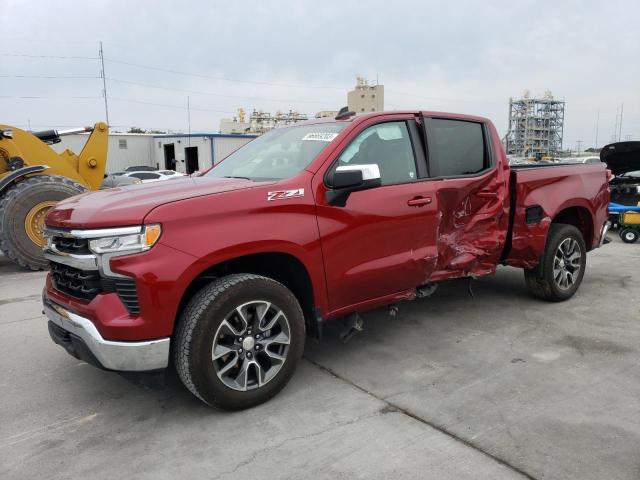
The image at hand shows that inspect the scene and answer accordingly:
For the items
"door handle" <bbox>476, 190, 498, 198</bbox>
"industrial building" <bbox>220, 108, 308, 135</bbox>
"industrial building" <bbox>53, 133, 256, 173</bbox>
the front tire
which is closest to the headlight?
the front tire

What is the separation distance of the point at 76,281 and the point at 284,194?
1389 mm

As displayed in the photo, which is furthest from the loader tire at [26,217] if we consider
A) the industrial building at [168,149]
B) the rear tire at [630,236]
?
the industrial building at [168,149]

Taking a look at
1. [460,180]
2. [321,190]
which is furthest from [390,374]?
[460,180]

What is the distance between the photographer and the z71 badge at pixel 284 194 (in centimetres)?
328

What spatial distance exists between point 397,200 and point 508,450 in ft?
6.09

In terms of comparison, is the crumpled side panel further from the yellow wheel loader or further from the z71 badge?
the yellow wheel loader

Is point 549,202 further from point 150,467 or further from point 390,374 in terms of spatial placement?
point 150,467

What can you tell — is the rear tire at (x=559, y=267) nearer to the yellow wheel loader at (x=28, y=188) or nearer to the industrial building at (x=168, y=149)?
the yellow wheel loader at (x=28, y=188)

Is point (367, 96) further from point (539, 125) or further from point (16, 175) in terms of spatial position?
point (16, 175)

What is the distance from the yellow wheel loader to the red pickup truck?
4829 millimetres

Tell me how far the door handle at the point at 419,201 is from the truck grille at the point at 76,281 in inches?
89.0

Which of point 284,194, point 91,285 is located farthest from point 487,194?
point 91,285

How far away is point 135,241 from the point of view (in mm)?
2857

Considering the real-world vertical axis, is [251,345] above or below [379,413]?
above
